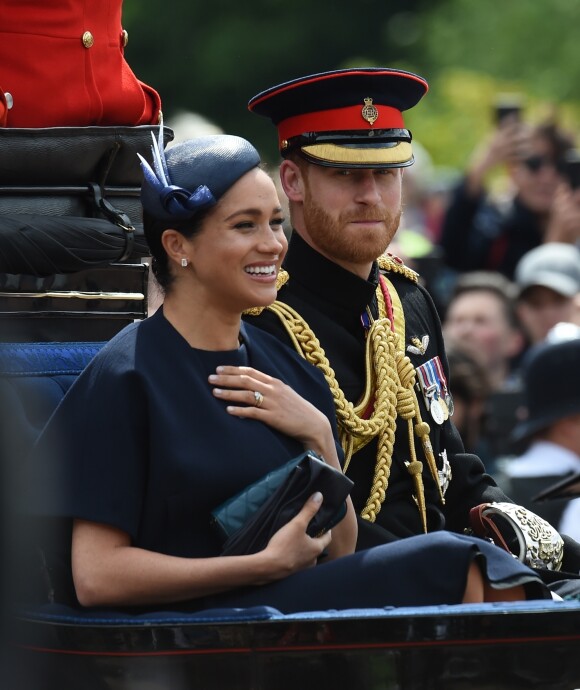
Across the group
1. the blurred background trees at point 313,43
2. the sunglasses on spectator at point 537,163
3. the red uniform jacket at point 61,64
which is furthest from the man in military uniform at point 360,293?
the blurred background trees at point 313,43

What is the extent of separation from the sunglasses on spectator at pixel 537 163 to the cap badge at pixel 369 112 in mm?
5698

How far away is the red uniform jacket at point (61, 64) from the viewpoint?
162 inches

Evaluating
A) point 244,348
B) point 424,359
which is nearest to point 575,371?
point 424,359

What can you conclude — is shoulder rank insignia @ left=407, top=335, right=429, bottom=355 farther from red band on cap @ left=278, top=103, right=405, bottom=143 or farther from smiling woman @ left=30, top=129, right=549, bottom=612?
smiling woman @ left=30, top=129, right=549, bottom=612

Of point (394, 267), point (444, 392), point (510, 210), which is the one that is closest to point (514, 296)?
point (510, 210)

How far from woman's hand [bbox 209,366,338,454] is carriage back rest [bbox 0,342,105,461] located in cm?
44

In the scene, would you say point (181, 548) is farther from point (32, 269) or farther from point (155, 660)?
point (32, 269)

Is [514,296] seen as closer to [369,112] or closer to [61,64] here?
[369,112]

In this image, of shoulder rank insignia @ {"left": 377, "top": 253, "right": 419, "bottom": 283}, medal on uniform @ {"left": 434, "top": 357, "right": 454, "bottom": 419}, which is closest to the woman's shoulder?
medal on uniform @ {"left": 434, "top": 357, "right": 454, "bottom": 419}

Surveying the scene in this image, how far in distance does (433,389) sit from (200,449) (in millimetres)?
1157

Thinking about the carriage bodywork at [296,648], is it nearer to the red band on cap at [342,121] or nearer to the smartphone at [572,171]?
the red band on cap at [342,121]

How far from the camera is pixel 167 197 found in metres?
3.62

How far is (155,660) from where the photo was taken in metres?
3.42

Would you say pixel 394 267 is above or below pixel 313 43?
below
